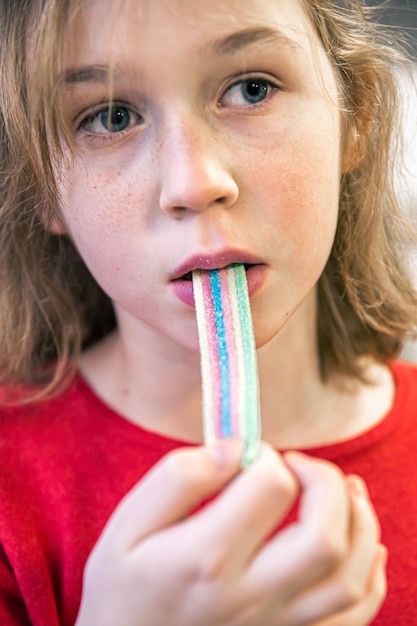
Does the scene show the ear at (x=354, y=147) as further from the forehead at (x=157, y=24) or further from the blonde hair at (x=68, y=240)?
the forehead at (x=157, y=24)

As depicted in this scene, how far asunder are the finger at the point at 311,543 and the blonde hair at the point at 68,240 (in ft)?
1.60

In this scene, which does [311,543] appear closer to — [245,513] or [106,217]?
[245,513]

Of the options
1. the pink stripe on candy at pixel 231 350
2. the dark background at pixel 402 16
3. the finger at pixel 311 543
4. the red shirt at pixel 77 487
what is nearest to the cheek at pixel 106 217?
the pink stripe on candy at pixel 231 350

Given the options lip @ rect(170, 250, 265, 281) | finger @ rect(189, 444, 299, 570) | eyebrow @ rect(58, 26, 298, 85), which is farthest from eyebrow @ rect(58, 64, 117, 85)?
finger @ rect(189, 444, 299, 570)

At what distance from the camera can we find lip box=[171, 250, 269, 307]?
757 mm

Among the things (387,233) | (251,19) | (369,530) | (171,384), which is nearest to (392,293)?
(387,233)

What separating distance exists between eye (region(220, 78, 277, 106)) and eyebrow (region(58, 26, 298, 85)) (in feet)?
0.15

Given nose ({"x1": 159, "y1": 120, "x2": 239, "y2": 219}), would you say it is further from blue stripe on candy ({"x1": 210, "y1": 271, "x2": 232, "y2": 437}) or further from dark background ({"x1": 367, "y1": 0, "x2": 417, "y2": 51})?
dark background ({"x1": 367, "y1": 0, "x2": 417, "y2": 51})

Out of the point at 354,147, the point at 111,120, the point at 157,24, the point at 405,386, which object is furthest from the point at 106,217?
the point at 405,386

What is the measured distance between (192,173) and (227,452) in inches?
12.0

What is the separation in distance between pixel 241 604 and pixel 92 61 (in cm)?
54

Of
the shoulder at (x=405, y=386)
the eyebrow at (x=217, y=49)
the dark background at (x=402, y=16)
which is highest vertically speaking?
the eyebrow at (x=217, y=49)

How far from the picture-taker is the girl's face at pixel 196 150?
725mm

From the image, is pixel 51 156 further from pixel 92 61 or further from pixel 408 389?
pixel 408 389
